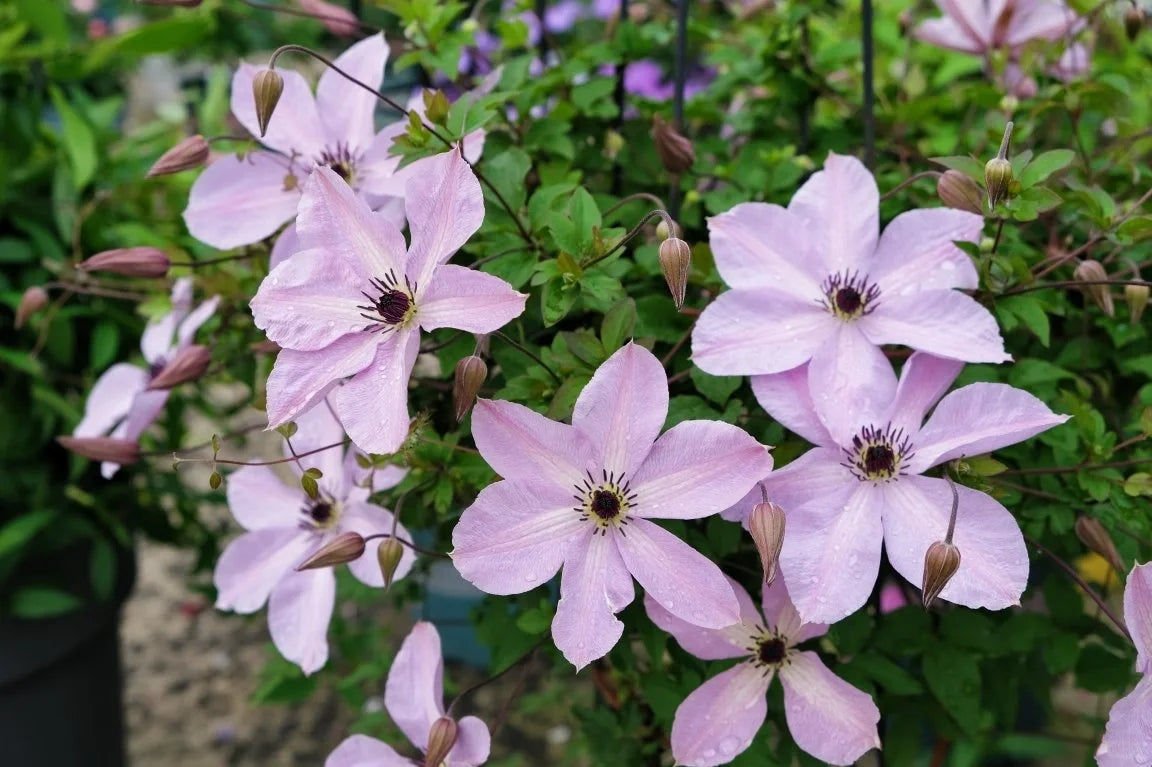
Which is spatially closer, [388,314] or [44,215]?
[388,314]

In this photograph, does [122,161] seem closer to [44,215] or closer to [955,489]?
[44,215]

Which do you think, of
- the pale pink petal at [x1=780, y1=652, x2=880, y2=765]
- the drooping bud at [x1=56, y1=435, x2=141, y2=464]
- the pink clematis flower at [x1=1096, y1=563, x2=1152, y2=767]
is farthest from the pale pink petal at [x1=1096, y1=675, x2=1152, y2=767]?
the drooping bud at [x1=56, y1=435, x2=141, y2=464]

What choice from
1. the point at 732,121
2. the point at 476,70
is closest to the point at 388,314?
the point at 732,121

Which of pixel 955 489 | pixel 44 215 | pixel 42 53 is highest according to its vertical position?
pixel 955 489

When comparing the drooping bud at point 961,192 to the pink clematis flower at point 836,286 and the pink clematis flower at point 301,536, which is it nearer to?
the pink clematis flower at point 836,286

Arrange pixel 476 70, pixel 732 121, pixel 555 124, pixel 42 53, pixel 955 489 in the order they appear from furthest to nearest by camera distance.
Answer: pixel 42 53, pixel 476 70, pixel 732 121, pixel 555 124, pixel 955 489

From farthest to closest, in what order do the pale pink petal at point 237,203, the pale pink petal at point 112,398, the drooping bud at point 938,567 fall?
the pale pink petal at point 112,398 < the pale pink petal at point 237,203 < the drooping bud at point 938,567

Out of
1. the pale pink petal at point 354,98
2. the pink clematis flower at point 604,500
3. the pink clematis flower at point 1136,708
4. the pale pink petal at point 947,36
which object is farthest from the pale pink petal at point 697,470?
the pale pink petal at point 947,36

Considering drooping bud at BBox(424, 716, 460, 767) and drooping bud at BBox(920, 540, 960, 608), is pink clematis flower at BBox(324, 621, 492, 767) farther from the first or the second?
drooping bud at BBox(920, 540, 960, 608)
